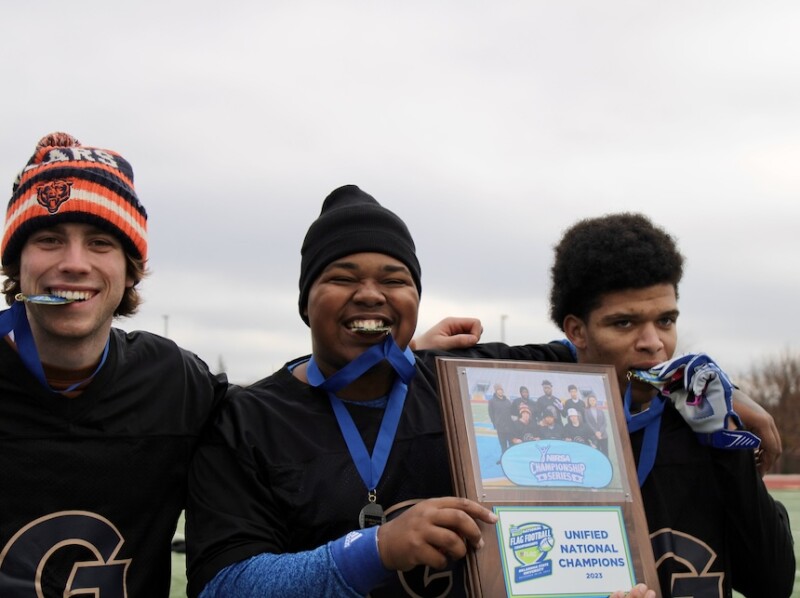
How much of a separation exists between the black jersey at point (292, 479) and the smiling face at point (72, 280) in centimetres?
48

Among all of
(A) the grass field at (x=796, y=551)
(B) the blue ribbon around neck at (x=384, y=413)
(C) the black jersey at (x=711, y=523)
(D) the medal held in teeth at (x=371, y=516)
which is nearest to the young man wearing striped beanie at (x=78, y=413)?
(B) the blue ribbon around neck at (x=384, y=413)

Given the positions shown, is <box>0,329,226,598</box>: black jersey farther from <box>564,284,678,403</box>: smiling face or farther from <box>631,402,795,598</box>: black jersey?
<box>631,402,795,598</box>: black jersey

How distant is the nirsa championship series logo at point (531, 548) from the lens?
7.66 ft

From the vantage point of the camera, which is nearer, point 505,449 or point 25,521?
point 505,449

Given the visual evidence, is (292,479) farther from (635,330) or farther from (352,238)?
(635,330)

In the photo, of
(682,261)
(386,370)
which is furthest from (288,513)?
(682,261)

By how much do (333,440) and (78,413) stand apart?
798mm

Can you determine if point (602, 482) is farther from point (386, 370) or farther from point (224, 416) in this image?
point (224, 416)

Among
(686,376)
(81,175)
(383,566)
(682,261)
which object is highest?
(81,175)

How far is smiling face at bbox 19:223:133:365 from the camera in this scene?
9.04ft

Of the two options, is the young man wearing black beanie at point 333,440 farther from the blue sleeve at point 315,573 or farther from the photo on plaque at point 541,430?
the photo on plaque at point 541,430

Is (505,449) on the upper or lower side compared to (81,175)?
lower

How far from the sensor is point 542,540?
7.83 ft

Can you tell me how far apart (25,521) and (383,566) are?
1.16 metres
